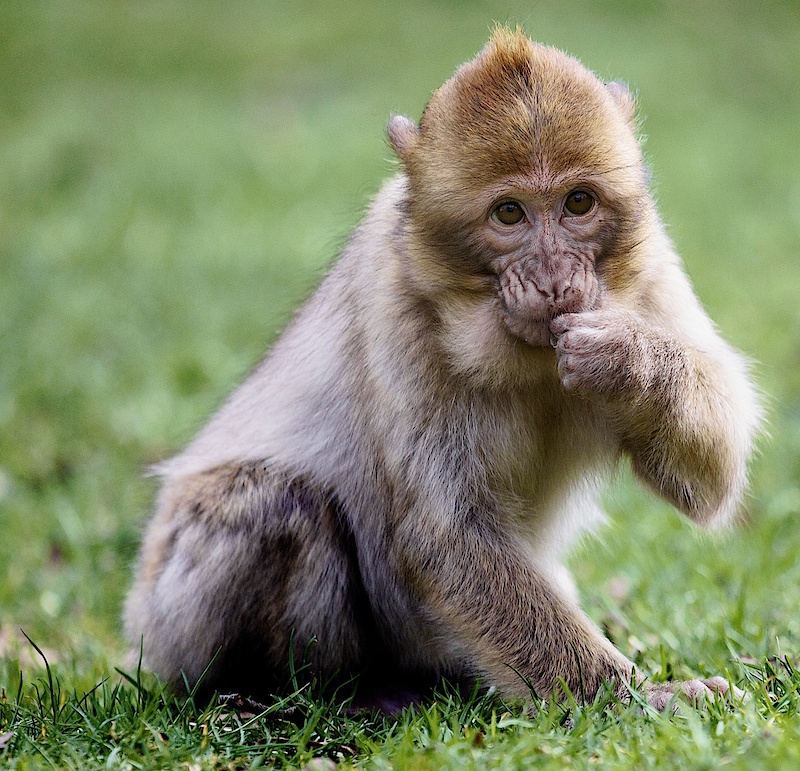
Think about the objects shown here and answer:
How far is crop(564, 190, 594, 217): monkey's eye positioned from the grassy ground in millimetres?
722

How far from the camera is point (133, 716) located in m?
3.81

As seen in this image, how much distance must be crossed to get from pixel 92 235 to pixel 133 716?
7302 mm

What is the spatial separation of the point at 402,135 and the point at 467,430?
97cm

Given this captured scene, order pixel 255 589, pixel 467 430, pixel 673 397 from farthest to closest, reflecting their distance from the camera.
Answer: pixel 255 589, pixel 467 430, pixel 673 397

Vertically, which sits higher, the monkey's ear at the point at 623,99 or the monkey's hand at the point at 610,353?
the monkey's ear at the point at 623,99

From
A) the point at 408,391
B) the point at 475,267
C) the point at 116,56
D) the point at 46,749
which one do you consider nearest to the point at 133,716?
the point at 46,749

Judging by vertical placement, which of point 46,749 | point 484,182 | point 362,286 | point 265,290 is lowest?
point 46,749

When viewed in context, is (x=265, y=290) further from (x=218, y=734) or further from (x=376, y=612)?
(x=218, y=734)

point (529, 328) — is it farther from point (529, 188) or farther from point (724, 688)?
point (724, 688)

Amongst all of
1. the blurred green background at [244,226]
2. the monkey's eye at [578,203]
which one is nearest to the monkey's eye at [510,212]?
the monkey's eye at [578,203]

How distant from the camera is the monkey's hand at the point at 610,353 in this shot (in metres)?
3.35

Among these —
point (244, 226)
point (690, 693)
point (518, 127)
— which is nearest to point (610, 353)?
point (518, 127)

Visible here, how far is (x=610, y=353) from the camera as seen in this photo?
3.47 metres

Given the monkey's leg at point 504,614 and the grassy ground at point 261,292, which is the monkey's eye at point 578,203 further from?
the monkey's leg at point 504,614
